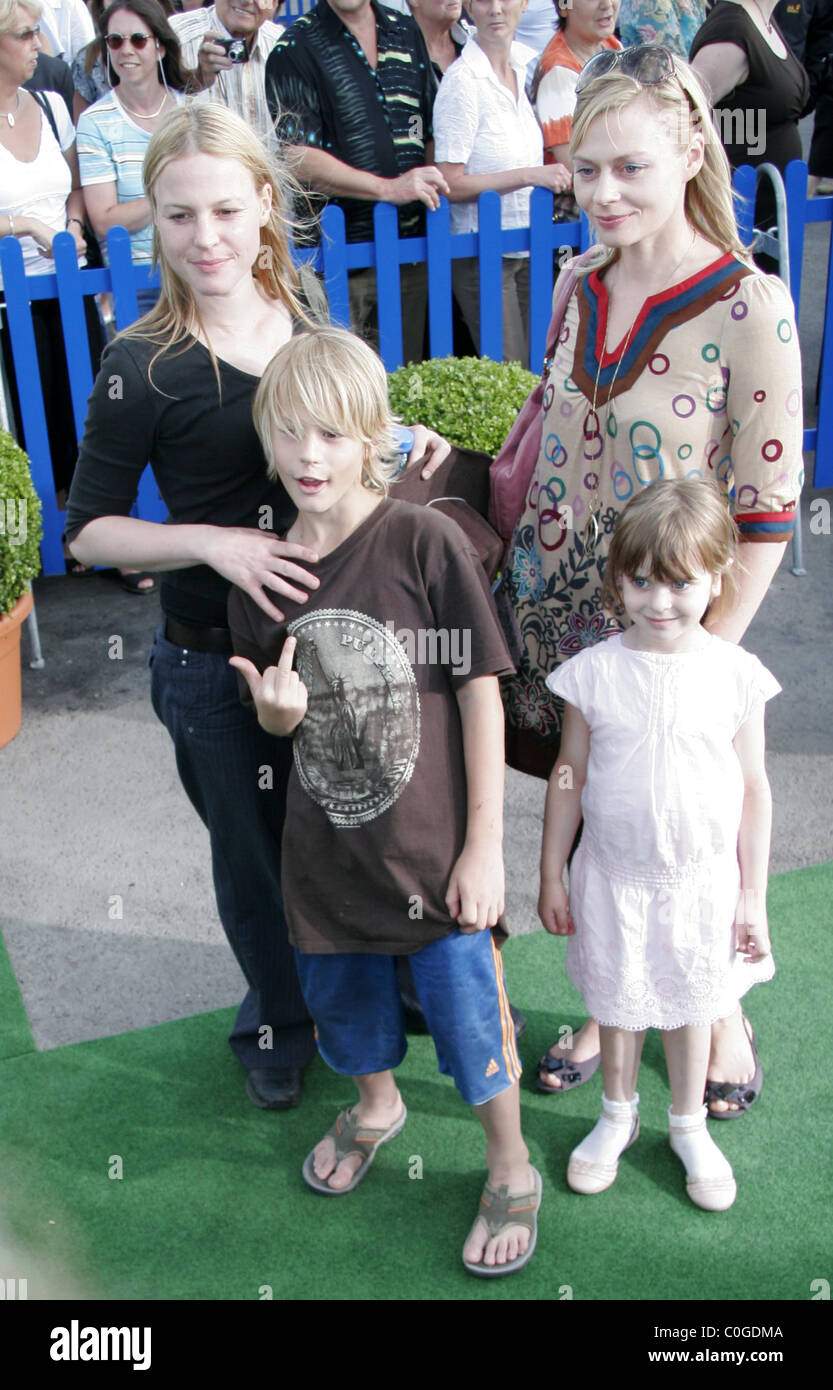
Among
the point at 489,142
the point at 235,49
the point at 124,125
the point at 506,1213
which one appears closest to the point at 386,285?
the point at 489,142

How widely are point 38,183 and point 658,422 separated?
13.0ft

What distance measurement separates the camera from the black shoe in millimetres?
3023

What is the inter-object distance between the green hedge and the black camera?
264 cm

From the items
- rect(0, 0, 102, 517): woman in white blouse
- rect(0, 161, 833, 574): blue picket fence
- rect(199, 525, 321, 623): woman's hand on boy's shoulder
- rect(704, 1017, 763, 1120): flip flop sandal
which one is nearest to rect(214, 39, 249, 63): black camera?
rect(0, 0, 102, 517): woman in white blouse

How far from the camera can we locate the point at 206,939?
11.8 feet

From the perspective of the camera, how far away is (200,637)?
255 cm

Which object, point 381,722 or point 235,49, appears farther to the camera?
point 235,49

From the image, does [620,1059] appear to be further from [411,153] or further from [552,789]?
[411,153]

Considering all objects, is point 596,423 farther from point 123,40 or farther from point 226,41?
point 226,41

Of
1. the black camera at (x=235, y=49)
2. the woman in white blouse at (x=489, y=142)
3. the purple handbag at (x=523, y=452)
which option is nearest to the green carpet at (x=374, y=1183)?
the purple handbag at (x=523, y=452)

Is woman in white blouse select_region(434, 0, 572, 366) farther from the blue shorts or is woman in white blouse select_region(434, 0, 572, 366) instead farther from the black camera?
the blue shorts

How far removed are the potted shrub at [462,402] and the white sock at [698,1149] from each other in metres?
2.22

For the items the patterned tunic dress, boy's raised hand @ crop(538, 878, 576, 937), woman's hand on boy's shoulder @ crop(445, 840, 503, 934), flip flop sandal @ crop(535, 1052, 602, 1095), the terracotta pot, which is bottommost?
flip flop sandal @ crop(535, 1052, 602, 1095)
